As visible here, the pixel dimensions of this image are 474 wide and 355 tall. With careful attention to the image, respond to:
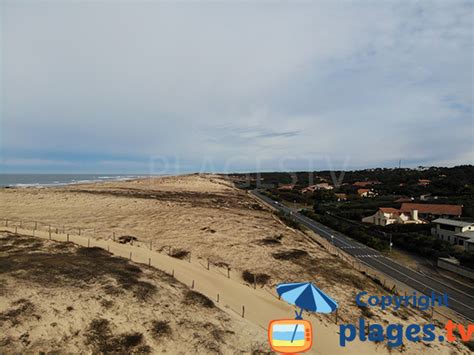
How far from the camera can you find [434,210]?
62.4 meters

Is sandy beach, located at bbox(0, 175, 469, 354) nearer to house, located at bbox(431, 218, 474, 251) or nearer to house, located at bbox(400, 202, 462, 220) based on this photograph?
house, located at bbox(431, 218, 474, 251)

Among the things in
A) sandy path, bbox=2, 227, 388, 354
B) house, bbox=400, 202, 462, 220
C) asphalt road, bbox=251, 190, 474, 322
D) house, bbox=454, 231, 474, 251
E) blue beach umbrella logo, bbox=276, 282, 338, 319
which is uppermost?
blue beach umbrella logo, bbox=276, 282, 338, 319

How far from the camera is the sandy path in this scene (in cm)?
1264

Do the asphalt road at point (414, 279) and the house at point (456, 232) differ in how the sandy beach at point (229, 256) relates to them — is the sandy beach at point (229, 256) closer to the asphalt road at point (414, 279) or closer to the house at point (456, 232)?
the asphalt road at point (414, 279)

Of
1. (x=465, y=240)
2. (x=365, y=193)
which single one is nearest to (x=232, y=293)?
(x=465, y=240)

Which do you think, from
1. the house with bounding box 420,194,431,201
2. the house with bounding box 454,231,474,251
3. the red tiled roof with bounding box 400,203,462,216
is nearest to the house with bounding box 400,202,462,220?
the red tiled roof with bounding box 400,203,462,216

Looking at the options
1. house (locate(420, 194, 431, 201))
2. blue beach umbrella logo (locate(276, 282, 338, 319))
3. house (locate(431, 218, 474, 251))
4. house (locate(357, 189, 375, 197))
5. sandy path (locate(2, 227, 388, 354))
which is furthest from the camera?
house (locate(357, 189, 375, 197))

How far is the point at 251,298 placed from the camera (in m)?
15.8

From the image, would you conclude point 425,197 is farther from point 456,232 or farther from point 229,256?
point 229,256

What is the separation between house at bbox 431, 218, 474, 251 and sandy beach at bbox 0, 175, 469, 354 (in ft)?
83.6

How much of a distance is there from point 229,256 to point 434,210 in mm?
58269

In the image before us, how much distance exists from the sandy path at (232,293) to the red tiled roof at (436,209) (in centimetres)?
5548

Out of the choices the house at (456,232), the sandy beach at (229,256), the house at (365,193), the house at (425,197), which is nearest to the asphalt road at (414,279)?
the sandy beach at (229,256)

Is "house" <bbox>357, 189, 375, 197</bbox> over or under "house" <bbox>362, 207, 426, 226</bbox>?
over
